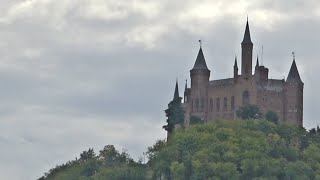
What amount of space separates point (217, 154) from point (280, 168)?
6915 mm

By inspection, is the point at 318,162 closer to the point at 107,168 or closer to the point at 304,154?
the point at 304,154

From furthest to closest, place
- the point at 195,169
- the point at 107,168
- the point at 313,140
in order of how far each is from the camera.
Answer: the point at 313,140
the point at 107,168
the point at 195,169

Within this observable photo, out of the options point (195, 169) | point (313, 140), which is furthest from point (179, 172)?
point (313, 140)

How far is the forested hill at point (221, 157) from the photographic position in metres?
167

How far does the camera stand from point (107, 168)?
179 metres

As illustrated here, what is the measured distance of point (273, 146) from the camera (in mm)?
175500

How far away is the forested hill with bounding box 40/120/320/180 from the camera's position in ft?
549

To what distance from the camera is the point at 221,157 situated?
559 ft

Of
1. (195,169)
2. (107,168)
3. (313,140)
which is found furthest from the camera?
(313,140)

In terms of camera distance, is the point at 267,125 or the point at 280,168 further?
the point at 267,125

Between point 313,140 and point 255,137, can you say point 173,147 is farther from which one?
point 313,140

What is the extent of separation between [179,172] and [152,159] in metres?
12.6

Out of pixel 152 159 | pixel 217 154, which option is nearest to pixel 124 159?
pixel 152 159

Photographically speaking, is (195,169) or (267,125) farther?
(267,125)
